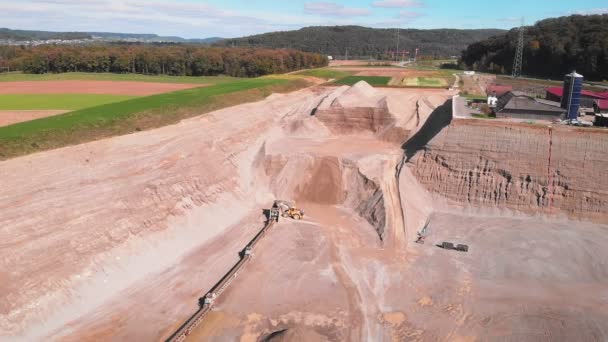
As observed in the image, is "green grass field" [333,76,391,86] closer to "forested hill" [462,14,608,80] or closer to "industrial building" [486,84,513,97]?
"industrial building" [486,84,513,97]

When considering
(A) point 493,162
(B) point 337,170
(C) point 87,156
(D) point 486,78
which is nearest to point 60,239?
(C) point 87,156

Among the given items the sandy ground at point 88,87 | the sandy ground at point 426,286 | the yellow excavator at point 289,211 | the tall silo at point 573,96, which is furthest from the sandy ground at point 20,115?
the tall silo at point 573,96

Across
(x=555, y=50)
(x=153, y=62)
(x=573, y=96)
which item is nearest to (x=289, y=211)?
(x=573, y=96)

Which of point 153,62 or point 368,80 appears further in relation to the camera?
point 153,62

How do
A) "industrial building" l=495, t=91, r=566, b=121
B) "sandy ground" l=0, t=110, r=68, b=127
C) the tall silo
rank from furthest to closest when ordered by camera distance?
"sandy ground" l=0, t=110, r=68, b=127 < "industrial building" l=495, t=91, r=566, b=121 < the tall silo

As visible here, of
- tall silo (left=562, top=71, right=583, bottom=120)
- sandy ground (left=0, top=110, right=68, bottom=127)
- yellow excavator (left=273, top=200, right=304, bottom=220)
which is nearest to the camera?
yellow excavator (left=273, top=200, right=304, bottom=220)

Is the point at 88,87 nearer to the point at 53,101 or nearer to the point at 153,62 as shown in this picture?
the point at 53,101

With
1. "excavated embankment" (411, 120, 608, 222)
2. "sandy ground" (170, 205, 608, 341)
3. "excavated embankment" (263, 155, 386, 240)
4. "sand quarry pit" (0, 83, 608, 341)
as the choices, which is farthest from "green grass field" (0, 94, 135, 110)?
"excavated embankment" (411, 120, 608, 222)
